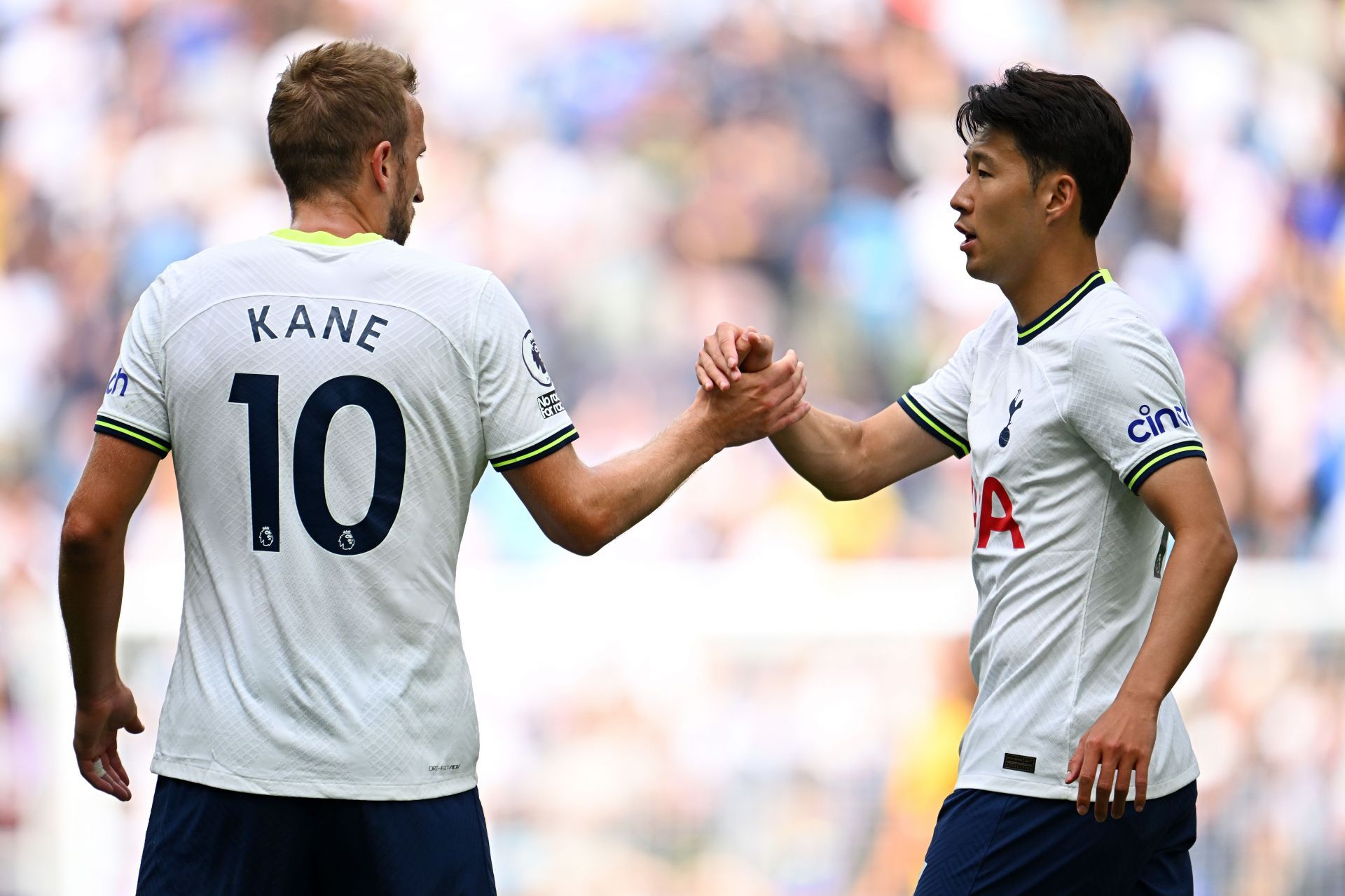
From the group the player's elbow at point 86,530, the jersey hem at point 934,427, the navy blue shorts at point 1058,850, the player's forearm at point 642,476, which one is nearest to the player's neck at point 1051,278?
the jersey hem at point 934,427

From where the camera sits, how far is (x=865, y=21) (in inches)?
230

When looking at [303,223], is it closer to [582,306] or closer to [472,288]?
[472,288]

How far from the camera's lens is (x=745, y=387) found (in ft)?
9.71

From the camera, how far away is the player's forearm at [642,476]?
96.7 inches

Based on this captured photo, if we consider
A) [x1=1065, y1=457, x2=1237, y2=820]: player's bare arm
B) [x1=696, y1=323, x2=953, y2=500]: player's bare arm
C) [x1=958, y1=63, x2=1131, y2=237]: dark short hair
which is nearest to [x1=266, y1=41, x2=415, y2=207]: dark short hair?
[x1=696, y1=323, x2=953, y2=500]: player's bare arm

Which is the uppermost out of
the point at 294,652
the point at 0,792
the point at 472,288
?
the point at 472,288

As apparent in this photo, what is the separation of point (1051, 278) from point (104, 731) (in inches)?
71.8

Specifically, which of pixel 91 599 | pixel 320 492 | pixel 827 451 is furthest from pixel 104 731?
pixel 827 451

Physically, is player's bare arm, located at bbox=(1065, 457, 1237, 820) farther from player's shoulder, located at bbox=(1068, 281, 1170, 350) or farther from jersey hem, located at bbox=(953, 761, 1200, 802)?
player's shoulder, located at bbox=(1068, 281, 1170, 350)

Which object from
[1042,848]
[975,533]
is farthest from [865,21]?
[1042,848]

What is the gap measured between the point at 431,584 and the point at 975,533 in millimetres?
1011

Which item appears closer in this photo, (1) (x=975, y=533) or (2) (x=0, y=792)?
(1) (x=975, y=533)

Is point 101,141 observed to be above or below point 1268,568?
above

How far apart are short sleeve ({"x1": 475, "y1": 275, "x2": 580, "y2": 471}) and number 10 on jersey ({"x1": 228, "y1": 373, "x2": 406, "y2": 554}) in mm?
152
